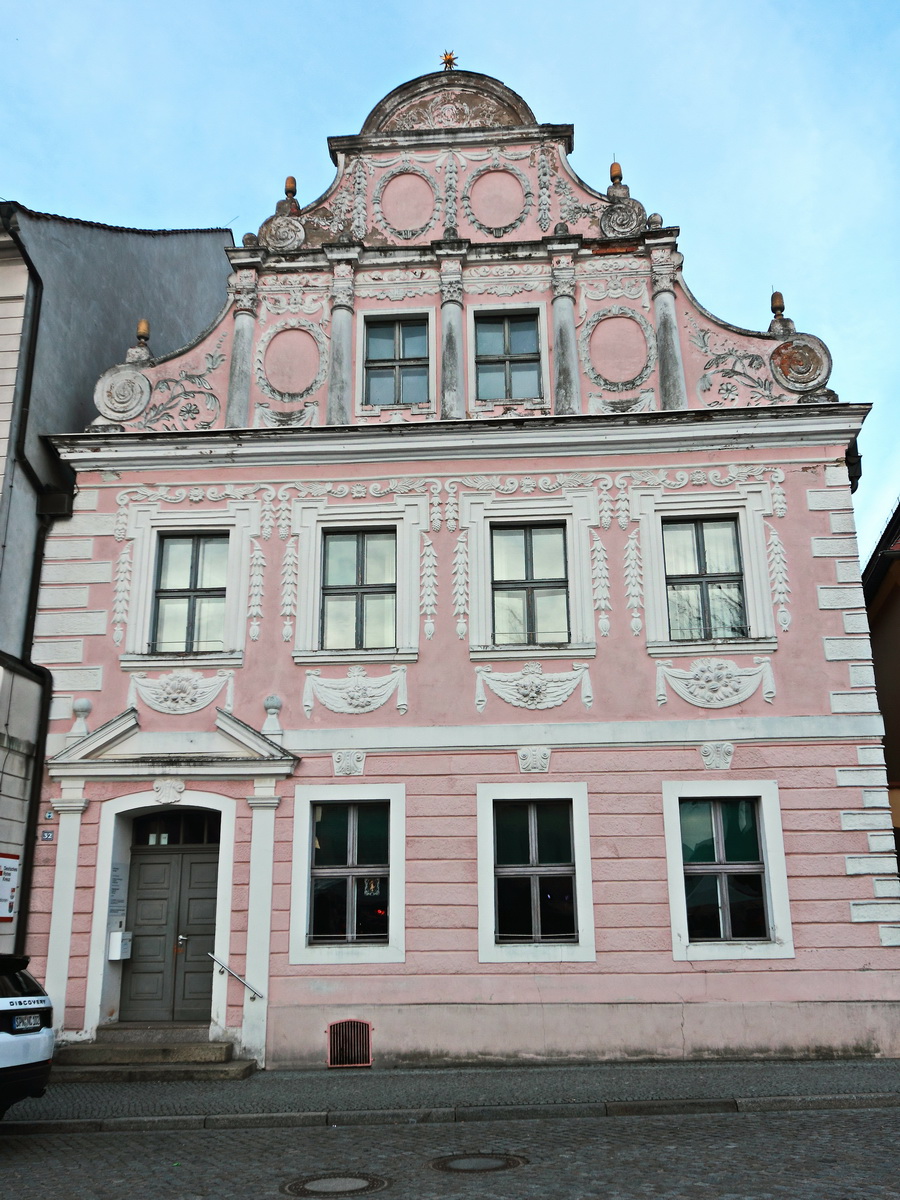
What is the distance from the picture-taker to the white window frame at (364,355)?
1461 cm

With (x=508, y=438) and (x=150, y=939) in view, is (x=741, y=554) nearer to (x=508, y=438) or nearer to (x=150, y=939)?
(x=508, y=438)

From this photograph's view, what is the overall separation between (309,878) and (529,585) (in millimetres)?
4607

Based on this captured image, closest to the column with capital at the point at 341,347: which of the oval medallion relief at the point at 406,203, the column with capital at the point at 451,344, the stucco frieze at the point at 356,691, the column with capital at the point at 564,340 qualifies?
the oval medallion relief at the point at 406,203

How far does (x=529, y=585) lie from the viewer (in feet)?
45.4

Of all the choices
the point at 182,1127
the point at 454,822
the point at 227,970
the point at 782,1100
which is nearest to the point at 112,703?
the point at 227,970

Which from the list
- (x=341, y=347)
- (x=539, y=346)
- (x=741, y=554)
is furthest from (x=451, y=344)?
(x=741, y=554)

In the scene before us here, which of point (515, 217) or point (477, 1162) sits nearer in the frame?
point (477, 1162)

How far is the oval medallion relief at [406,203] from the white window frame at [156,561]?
15.4 ft

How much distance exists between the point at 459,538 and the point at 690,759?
13.3 ft

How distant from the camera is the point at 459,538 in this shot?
45.6 feet

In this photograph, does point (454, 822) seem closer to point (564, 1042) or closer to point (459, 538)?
point (564, 1042)

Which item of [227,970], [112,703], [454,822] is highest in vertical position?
[112,703]

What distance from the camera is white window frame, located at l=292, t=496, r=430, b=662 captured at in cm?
1352

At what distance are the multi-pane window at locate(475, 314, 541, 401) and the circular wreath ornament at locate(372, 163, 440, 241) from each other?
66.2 inches
